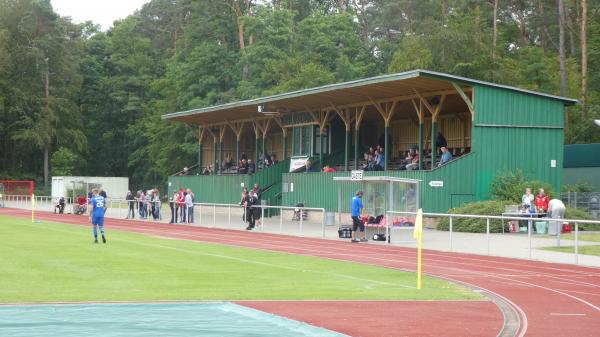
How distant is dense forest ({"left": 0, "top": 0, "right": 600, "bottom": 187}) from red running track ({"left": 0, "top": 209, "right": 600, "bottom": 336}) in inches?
1154

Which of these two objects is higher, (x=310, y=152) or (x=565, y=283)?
(x=310, y=152)

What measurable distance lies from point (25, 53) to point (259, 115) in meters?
48.1

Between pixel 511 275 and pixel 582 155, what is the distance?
103 feet

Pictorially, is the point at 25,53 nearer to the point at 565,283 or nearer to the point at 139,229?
the point at 139,229

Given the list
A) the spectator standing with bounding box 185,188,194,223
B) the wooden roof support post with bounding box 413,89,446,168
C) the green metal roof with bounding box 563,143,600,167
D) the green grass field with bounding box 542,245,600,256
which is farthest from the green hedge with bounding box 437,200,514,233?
the spectator standing with bounding box 185,188,194,223

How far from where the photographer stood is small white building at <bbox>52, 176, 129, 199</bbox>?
63.1 metres

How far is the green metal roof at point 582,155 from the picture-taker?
164 feet

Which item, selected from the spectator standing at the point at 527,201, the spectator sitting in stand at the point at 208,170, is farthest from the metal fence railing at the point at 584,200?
the spectator sitting in stand at the point at 208,170

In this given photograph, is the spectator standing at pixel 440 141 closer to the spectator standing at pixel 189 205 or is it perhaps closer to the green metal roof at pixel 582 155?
the green metal roof at pixel 582 155

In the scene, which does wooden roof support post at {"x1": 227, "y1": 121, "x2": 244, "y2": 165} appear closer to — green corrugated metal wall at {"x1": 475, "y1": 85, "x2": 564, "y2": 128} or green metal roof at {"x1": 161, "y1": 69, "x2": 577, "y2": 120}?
green metal roof at {"x1": 161, "y1": 69, "x2": 577, "y2": 120}

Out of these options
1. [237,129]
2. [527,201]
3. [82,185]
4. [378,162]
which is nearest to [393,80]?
[378,162]

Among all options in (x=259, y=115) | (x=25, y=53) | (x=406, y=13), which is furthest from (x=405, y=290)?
(x=25, y=53)

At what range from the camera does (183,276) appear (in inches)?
776

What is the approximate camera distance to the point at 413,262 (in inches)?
985
